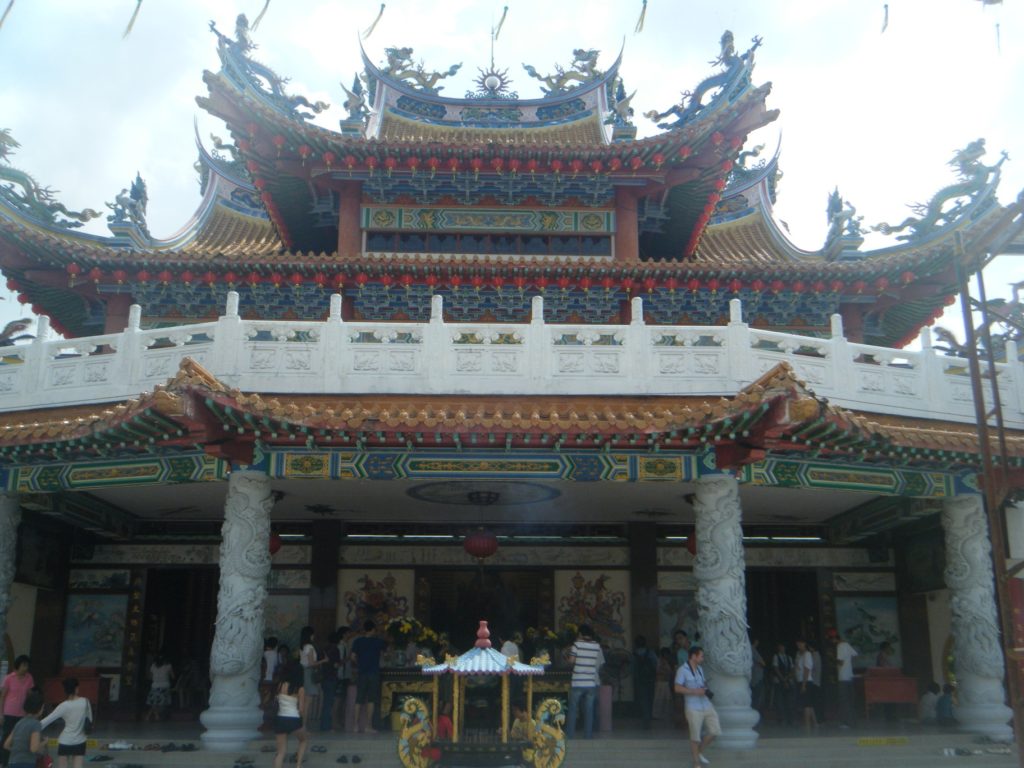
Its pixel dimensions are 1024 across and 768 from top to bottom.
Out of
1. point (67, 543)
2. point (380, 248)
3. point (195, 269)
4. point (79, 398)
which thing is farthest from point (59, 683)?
point (380, 248)

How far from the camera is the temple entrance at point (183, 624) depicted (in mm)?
15102

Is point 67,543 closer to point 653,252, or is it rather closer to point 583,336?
point 583,336

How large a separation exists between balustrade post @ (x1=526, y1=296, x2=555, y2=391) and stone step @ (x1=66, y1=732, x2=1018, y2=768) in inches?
160

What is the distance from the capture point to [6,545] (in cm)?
1178

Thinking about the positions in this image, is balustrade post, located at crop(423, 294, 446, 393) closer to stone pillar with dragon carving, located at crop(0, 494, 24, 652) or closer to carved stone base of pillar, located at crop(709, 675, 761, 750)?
carved stone base of pillar, located at crop(709, 675, 761, 750)

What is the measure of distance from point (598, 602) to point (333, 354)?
6150mm

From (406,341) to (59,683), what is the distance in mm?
6947

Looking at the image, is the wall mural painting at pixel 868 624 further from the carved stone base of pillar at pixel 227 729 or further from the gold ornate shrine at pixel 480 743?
the carved stone base of pillar at pixel 227 729

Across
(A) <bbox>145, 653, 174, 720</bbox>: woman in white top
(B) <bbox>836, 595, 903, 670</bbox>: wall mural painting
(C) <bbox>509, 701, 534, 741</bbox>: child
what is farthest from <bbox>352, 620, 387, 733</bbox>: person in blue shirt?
(B) <bbox>836, 595, 903, 670</bbox>: wall mural painting

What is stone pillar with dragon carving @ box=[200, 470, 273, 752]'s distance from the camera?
10102 mm

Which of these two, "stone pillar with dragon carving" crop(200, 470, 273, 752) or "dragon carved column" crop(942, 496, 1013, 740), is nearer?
"stone pillar with dragon carving" crop(200, 470, 273, 752)

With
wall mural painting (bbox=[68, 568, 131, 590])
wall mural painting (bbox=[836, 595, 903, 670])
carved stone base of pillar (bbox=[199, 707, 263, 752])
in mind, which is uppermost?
wall mural painting (bbox=[68, 568, 131, 590])

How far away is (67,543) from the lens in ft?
49.1

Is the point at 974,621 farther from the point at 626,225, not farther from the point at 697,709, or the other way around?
the point at 626,225
